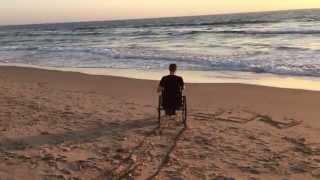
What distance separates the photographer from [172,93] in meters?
7.83

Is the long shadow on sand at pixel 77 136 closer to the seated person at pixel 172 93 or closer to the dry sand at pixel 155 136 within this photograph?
the dry sand at pixel 155 136

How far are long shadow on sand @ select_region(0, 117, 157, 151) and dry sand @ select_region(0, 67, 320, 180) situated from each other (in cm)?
1

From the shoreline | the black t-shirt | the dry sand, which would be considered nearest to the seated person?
the black t-shirt

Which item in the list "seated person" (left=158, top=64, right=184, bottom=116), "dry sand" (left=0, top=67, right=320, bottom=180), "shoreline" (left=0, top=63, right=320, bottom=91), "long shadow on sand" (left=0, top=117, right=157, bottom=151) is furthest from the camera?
"shoreline" (left=0, top=63, right=320, bottom=91)

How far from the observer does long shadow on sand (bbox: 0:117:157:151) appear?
6.78m

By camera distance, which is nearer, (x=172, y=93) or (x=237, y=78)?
(x=172, y=93)

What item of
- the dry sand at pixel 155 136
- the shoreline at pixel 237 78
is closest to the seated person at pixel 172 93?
the dry sand at pixel 155 136

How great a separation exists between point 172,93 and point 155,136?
3.11ft

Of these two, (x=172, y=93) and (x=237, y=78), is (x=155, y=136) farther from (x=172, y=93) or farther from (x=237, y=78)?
(x=237, y=78)

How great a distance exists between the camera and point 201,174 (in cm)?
551

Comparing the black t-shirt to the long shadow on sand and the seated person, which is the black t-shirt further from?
the long shadow on sand

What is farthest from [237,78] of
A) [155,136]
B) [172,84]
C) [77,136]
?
[77,136]

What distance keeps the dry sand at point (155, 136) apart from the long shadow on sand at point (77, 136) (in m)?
0.01

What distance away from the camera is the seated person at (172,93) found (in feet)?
25.6
